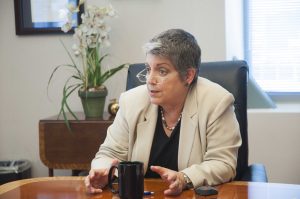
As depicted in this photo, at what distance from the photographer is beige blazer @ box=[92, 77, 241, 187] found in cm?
151

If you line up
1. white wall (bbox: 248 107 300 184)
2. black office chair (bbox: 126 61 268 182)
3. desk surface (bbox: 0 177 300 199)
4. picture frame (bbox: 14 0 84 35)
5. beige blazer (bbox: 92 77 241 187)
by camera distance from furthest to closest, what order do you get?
picture frame (bbox: 14 0 84 35) → white wall (bbox: 248 107 300 184) → black office chair (bbox: 126 61 268 182) → beige blazer (bbox: 92 77 241 187) → desk surface (bbox: 0 177 300 199)

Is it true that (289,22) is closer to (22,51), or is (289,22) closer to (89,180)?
(22,51)

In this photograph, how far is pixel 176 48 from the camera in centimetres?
159

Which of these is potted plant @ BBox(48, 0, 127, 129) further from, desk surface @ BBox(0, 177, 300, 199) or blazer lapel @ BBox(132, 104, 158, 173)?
desk surface @ BBox(0, 177, 300, 199)

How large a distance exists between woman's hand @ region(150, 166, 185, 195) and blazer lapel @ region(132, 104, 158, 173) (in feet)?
1.03

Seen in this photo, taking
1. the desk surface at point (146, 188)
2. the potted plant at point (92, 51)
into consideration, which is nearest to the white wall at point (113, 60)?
the potted plant at point (92, 51)

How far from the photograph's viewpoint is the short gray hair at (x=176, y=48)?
1581mm

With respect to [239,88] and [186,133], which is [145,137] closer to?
[186,133]

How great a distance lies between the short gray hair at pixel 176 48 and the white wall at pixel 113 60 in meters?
1.17

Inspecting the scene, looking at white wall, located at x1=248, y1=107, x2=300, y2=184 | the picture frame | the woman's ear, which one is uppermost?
the picture frame

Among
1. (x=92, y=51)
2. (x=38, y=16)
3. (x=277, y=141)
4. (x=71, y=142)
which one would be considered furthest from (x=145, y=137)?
(x=38, y=16)

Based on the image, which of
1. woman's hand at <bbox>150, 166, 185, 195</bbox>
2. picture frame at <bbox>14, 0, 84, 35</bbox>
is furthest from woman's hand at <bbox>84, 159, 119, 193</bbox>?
picture frame at <bbox>14, 0, 84, 35</bbox>

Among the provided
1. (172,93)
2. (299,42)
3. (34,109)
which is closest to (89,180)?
(172,93)

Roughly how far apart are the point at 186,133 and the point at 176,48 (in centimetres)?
30
